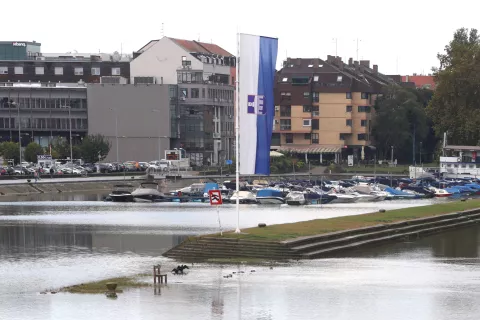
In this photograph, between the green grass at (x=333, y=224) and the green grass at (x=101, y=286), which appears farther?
the green grass at (x=333, y=224)

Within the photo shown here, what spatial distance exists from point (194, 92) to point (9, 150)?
2964 centimetres

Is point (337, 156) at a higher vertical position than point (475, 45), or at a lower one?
lower

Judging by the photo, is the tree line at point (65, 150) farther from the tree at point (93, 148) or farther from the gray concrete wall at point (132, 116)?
the gray concrete wall at point (132, 116)

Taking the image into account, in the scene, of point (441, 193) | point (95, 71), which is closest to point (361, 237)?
point (441, 193)

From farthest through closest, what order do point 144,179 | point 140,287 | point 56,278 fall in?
point 144,179, point 56,278, point 140,287

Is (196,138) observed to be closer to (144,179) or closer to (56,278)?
(144,179)

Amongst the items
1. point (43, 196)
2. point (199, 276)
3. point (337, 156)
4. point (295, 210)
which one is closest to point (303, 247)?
point (199, 276)

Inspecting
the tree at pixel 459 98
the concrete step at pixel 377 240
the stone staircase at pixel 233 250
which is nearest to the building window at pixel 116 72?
the tree at pixel 459 98

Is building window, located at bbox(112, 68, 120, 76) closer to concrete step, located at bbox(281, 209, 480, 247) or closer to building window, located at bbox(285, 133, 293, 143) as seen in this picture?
building window, located at bbox(285, 133, 293, 143)

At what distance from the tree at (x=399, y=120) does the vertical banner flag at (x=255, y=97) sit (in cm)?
11548

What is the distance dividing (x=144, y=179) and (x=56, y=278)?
87.2 m

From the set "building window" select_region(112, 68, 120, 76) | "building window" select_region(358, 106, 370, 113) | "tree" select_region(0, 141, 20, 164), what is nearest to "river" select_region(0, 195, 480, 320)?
"tree" select_region(0, 141, 20, 164)

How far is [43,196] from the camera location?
126 m

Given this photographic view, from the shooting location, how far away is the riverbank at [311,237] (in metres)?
56.0
